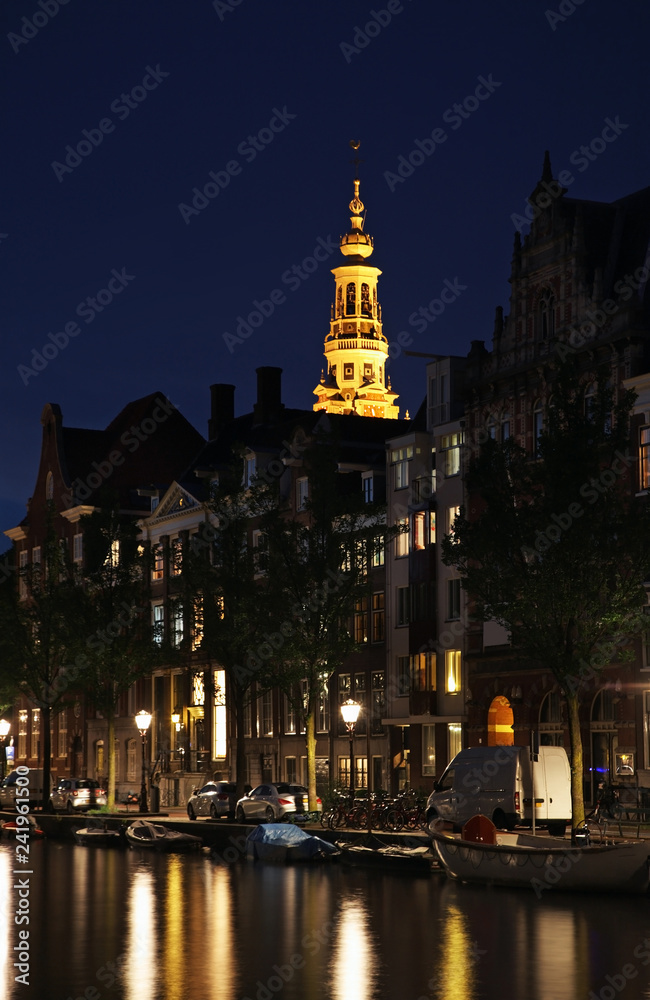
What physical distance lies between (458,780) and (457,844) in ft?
38.5

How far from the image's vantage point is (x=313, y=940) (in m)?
25.1

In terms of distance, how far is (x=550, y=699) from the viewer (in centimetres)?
5928

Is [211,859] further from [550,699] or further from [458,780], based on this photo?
[550,699]

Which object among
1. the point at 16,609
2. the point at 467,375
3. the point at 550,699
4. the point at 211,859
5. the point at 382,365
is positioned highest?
the point at 382,365

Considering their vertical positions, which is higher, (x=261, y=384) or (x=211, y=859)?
(x=261, y=384)

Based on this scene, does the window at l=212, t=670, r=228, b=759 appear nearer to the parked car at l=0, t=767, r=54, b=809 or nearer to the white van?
the parked car at l=0, t=767, r=54, b=809

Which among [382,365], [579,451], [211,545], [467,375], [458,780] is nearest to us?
[579,451]

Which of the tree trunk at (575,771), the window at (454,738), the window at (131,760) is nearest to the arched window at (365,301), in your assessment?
the window at (131,760)

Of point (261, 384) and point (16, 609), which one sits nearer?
point (16, 609)

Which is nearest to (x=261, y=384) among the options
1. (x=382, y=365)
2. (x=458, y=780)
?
(x=458, y=780)

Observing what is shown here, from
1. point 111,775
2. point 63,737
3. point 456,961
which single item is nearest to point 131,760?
point 63,737

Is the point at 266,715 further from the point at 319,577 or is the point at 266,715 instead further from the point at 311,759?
the point at 311,759

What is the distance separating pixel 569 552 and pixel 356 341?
144 metres

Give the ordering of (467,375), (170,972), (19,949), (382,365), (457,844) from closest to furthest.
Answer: (170,972)
(19,949)
(457,844)
(467,375)
(382,365)
